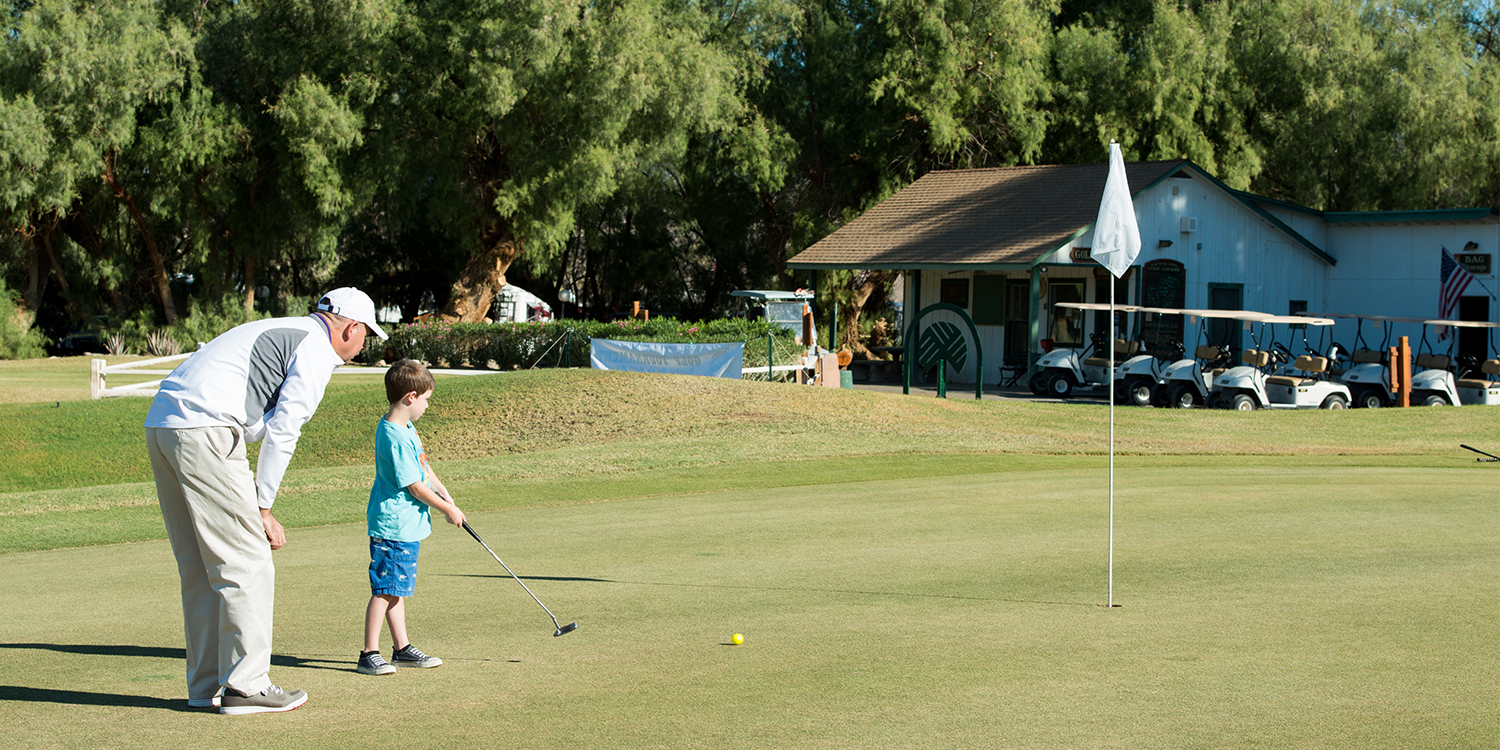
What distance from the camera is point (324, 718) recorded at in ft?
17.0

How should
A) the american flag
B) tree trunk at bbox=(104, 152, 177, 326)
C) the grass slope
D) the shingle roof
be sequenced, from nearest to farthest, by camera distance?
the grass slope → the shingle roof → the american flag → tree trunk at bbox=(104, 152, 177, 326)

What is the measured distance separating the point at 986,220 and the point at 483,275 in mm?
18897

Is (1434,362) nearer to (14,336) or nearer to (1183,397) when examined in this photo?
(1183,397)

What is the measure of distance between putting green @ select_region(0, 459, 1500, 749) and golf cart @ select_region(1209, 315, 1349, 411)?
13.4 metres

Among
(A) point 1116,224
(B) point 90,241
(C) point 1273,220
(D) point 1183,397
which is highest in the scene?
(B) point 90,241

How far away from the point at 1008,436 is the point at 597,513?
10.1m

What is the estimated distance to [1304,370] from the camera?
80.3 ft

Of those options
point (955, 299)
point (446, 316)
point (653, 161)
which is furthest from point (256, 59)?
point (955, 299)

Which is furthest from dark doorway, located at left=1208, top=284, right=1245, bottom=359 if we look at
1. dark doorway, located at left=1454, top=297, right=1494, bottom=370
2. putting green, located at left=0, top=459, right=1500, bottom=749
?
putting green, located at left=0, top=459, right=1500, bottom=749

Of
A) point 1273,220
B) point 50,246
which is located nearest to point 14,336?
point 50,246

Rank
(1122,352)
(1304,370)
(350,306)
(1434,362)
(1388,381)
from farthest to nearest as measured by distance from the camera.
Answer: (1122,352) → (1434,362) → (1388,381) → (1304,370) → (350,306)

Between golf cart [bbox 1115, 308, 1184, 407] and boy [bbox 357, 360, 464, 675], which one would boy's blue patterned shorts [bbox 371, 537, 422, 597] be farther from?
golf cart [bbox 1115, 308, 1184, 407]

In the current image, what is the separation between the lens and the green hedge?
29.1 meters

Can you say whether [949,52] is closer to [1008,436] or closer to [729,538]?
[1008,436]
